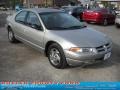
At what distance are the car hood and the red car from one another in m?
10.6

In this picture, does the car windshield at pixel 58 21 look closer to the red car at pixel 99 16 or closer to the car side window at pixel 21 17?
the car side window at pixel 21 17

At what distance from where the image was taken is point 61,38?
5.27 meters

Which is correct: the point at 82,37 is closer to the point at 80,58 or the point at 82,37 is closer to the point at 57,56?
the point at 80,58

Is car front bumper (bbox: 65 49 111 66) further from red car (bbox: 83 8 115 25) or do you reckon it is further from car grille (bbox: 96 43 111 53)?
red car (bbox: 83 8 115 25)

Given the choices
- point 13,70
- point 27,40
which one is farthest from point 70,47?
point 27,40

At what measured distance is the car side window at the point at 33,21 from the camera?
19.6 ft

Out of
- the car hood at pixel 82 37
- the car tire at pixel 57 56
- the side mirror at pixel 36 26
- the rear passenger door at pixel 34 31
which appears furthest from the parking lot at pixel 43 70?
the side mirror at pixel 36 26

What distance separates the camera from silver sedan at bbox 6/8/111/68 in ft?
16.5

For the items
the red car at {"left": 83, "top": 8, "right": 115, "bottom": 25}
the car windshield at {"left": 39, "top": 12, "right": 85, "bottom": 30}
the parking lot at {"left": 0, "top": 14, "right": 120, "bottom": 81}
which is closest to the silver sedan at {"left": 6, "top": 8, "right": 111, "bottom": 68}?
the car windshield at {"left": 39, "top": 12, "right": 85, "bottom": 30}

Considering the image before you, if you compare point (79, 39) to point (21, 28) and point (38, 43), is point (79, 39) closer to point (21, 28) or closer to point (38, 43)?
point (38, 43)

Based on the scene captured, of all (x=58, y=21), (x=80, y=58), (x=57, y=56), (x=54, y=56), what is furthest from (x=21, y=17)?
(x=80, y=58)

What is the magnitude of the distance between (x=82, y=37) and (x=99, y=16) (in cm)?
1121

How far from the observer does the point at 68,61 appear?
16.8ft

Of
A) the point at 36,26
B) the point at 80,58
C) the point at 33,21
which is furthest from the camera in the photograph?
the point at 33,21
